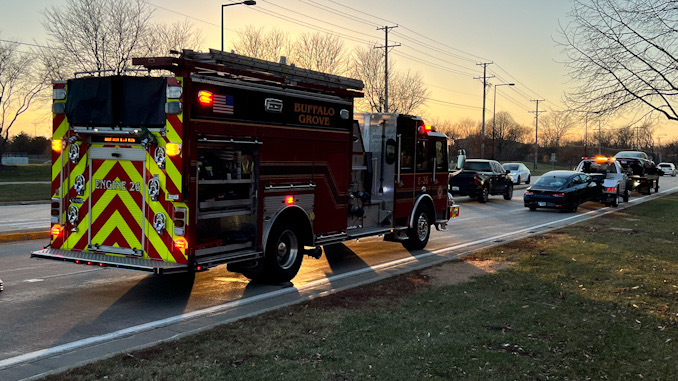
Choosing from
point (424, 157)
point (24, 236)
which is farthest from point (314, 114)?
point (24, 236)

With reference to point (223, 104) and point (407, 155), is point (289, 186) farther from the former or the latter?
point (407, 155)

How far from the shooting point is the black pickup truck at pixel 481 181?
28.0 metres

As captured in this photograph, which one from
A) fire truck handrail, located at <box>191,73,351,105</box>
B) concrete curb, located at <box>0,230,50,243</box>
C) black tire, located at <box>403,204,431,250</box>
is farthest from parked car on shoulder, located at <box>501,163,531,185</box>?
fire truck handrail, located at <box>191,73,351,105</box>

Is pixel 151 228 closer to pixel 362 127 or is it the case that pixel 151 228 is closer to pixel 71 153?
pixel 71 153

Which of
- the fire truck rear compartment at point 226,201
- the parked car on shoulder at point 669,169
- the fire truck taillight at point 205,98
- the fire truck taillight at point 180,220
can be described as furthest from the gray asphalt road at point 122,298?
the parked car on shoulder at point 669,169

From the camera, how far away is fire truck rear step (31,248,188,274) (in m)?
7.64

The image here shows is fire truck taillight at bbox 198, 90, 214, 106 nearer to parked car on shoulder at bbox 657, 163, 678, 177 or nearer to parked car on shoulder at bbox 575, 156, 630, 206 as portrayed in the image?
parked car on shoulder at bbox 575, 156, 630, 206

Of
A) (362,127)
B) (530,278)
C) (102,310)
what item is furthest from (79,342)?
(362,127)

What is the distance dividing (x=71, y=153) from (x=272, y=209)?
2724 millimetres

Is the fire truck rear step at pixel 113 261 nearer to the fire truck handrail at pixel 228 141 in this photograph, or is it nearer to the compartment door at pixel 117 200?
the compartment door at pixel 117 200

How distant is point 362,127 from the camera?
486 inches

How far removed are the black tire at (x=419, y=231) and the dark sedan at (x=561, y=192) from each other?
1140cm

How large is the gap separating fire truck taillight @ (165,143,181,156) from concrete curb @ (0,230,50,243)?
287 inches

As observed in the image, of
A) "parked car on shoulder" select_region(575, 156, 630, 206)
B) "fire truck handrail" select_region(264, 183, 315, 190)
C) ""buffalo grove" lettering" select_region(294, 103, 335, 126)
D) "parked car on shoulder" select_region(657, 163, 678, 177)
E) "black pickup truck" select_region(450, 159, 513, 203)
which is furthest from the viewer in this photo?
"parked car on shoulder" select_region(657, 163, 678, 177)
